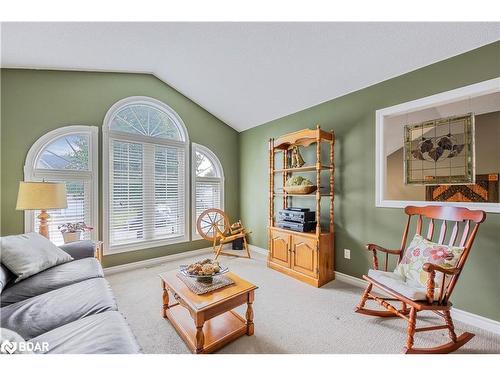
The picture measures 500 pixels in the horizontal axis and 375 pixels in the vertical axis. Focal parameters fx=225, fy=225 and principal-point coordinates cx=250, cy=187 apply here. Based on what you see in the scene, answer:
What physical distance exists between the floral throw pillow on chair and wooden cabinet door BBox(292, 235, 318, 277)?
0.97 meters

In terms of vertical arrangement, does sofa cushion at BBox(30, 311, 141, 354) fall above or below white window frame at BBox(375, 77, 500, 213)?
below

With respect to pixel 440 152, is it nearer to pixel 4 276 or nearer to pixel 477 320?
pixel 477 320

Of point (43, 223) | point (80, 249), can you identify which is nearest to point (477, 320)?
point (80, 249)

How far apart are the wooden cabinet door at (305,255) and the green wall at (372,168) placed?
1.41 feet

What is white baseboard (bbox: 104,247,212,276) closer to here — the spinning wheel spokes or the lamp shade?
the spinning wheel spokes

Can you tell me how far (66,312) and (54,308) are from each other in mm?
110

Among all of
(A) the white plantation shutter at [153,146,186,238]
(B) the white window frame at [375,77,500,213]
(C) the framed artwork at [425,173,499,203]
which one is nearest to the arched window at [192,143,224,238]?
(A) the white plantation shutter at [153,146,186,238]

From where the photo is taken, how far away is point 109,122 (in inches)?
130

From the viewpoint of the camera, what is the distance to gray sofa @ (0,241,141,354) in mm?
1157

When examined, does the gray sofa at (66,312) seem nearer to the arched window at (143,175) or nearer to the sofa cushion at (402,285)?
the arched window at (143,175)

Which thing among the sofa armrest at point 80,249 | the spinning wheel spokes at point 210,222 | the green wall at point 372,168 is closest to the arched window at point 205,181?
the spinning wheel spokes at point 210,222
